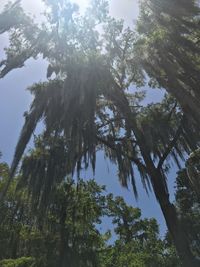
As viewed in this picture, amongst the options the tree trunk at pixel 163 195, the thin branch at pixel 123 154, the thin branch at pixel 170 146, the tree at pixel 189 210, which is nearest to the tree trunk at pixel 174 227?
the tree trunk at pixel 163 195

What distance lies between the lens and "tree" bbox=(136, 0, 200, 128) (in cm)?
1058

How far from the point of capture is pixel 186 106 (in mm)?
10719

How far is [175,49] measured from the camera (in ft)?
36.9

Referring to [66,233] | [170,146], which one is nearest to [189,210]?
[66,233]

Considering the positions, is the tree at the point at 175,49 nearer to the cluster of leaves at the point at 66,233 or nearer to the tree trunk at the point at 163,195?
the tree trunk at the point at 163,195

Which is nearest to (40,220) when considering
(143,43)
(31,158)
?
(31,158)

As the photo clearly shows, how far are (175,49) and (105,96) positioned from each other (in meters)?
4.41

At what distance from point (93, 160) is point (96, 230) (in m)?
8.13

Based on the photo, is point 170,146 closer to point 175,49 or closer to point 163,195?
point 163,195

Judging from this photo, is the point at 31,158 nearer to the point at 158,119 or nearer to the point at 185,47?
the point at 158,119

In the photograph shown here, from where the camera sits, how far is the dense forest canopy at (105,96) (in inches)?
461

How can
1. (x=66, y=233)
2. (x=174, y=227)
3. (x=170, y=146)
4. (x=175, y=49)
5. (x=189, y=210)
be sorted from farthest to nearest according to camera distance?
(x=189, y=210) < (x=66, y=233) < (x=170, y=146) < (x=174, y=227) < (x=175, y=49)

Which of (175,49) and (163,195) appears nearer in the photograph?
(175,49)

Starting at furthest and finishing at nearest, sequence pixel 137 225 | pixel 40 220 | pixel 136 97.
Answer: pixel 137 225 < pixel 136 97 < pixel 40 220
